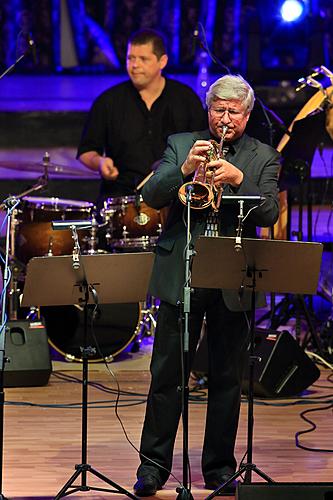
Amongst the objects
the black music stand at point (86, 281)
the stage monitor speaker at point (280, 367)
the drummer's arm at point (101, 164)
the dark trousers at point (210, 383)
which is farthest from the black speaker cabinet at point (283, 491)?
the drummer's arm at point (101, 164)

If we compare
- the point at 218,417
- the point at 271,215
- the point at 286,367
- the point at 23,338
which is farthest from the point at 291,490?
the point at 23,338

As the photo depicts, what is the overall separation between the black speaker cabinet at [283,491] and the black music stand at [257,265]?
0.42 m

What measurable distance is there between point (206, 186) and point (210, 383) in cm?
102

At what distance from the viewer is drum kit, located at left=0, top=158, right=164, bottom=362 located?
7.36m

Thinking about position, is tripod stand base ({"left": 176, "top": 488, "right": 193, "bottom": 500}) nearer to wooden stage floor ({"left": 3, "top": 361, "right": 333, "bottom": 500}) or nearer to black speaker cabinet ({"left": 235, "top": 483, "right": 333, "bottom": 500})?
wooden stage floor ({"left": 3, "top": 361, "right": 333, "bottom": 500})

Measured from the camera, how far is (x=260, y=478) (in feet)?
16.8

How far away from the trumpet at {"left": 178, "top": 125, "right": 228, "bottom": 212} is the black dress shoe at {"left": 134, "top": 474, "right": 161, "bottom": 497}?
126 cm

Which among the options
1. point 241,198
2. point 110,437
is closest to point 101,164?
point 110,437

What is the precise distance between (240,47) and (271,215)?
198 inches

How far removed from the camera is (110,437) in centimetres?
580

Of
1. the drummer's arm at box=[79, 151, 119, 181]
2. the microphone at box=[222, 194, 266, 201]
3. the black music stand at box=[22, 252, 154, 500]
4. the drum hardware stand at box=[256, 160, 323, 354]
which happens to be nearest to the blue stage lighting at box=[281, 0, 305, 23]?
the drum hardware stand at box=[256, 160, 323, 354]

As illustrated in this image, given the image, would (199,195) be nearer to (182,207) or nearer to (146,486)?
(182,207)

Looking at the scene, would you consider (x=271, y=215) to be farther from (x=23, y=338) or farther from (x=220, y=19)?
(x=220, y=19)

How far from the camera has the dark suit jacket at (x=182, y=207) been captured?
4.80m
